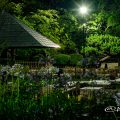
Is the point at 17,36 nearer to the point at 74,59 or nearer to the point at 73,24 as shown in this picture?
the point at 74,59

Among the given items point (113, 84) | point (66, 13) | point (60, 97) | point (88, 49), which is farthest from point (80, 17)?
point (60, 97)

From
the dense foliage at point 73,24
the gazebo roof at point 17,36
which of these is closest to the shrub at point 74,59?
the dense foliage at point 73,24

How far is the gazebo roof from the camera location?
2705 cm

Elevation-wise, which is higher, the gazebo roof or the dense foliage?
the dense foliage

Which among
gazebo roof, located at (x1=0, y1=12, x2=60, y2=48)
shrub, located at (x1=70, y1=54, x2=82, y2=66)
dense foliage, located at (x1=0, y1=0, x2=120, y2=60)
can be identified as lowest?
shrub, located at (x1=70, y1=54, x2=82, y2=66)

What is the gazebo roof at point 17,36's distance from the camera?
88.7 ft

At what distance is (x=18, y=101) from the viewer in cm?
736

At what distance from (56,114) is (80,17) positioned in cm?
4245

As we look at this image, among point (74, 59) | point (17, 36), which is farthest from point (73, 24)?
point (17, 36)

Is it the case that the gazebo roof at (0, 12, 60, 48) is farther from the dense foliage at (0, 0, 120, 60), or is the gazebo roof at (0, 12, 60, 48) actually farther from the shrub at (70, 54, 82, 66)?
the shrub at (70, 54, 82, 66)

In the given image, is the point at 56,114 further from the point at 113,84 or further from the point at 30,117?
the point at 113,84

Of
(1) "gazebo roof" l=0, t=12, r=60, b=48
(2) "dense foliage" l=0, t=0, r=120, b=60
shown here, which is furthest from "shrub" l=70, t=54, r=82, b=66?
(1) "gazebo roof" l=0, t=12, r=60, b=48

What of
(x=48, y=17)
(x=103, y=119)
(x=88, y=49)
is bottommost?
(x=103, y=119)

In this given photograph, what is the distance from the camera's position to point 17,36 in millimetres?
28016
